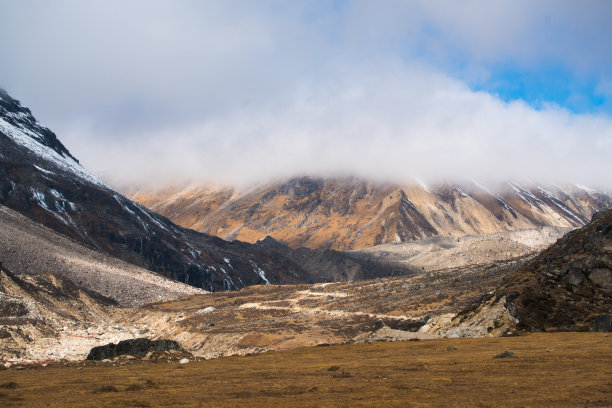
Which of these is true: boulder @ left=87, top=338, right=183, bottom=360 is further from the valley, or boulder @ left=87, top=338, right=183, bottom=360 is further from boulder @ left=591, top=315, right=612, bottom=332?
boulder @ left=591, top=315, right=612, bottom=332

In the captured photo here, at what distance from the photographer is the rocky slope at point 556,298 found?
43.7 m

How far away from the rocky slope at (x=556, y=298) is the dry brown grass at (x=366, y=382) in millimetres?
8736

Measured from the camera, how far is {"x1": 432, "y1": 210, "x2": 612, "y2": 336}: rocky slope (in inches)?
1721

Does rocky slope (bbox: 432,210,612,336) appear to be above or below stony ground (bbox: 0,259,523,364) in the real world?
above

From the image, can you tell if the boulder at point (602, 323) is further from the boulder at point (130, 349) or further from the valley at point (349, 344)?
the boulder at point (130, 349)

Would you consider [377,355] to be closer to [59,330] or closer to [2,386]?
[2,386]

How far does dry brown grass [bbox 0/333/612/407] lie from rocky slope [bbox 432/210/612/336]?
344 inches

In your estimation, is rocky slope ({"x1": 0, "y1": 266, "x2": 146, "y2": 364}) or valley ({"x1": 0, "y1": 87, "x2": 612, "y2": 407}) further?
rocky slope ({"x1": 0, "y1": 266, "x2": 146, "y2": 364})

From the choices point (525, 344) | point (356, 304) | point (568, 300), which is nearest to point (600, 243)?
point (568, 300)

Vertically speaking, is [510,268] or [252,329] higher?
[510,268]

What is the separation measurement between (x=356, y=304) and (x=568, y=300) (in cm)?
6118

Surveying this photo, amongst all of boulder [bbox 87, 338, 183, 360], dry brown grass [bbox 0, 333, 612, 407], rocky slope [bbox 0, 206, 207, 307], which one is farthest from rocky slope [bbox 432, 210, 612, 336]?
rocky slope [bbox 0, 206, 207, 307]

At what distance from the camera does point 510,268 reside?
104 m

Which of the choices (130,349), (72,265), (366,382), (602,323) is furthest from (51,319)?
(602,323)
